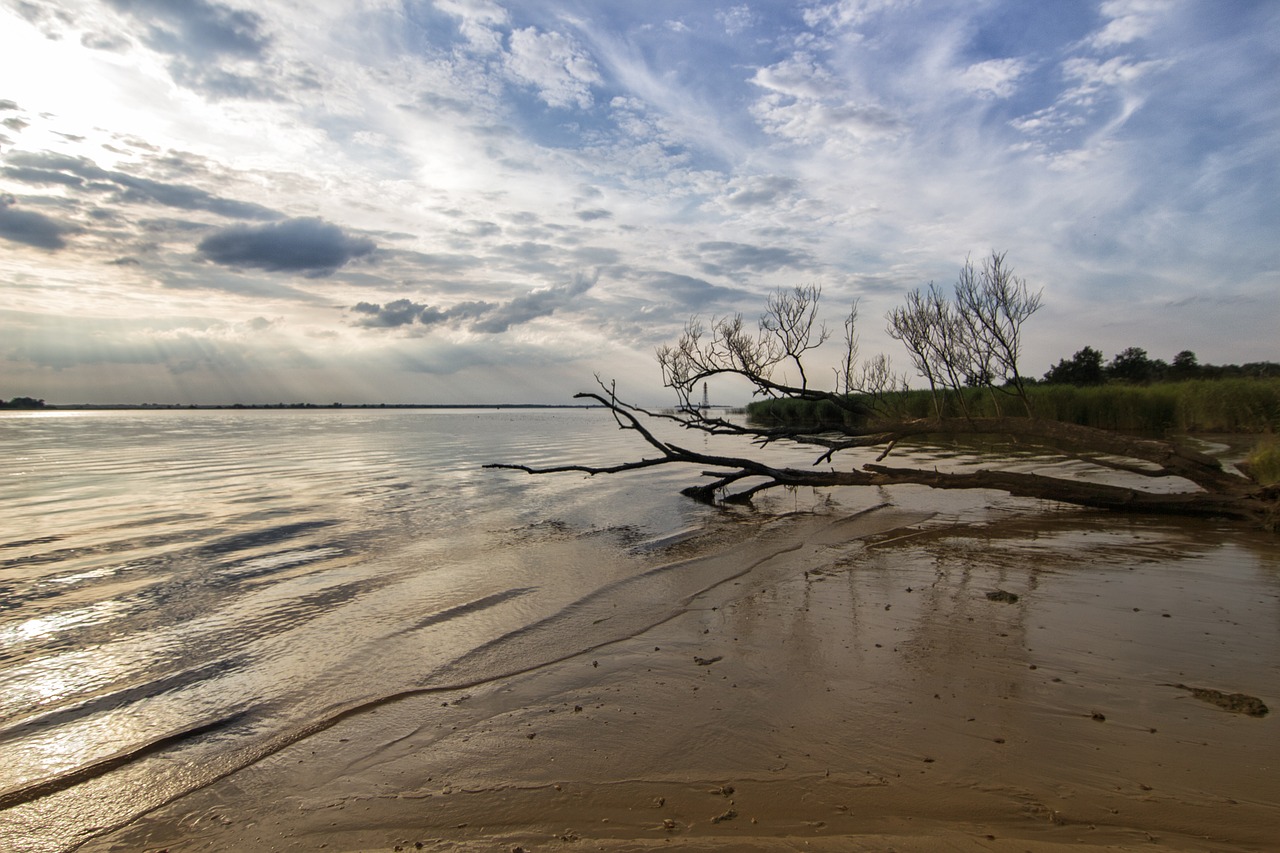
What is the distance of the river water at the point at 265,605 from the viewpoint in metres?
3.89

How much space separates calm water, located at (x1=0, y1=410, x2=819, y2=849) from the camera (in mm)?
3881

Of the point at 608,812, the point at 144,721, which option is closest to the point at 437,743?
the point at 608,812

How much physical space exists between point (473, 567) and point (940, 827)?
263 inches

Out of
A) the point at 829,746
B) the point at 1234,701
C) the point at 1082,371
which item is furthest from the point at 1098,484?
the point at 1082,371

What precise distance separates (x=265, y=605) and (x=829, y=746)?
5960 mm

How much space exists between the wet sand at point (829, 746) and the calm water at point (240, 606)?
56 cm

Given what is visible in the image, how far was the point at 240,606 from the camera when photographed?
6738 millimetres

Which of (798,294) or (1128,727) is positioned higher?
(798,294)

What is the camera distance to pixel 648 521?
474 inches

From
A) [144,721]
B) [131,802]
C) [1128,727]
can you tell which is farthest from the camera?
[144,721]

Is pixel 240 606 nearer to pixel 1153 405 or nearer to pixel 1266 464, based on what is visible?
pixel 1266 464

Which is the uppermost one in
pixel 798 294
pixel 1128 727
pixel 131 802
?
pixel 798 294

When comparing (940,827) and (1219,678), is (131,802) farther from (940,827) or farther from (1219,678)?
(1219,678)

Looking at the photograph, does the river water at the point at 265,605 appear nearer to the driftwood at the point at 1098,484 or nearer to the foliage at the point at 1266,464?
the driftwood at the point at 1098,484
